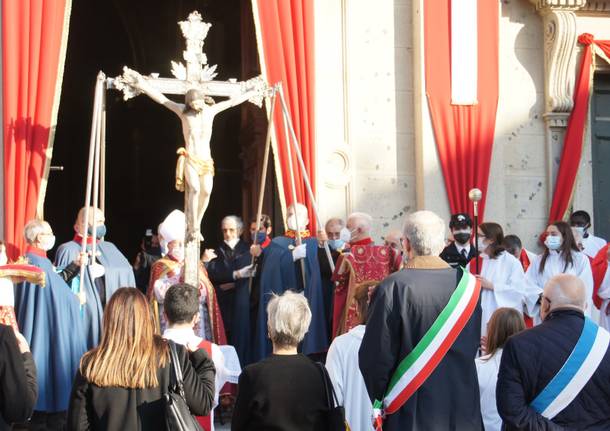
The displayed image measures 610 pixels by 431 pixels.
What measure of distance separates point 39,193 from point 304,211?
233 cm

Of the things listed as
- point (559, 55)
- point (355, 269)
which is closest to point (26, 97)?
point (355, 269)

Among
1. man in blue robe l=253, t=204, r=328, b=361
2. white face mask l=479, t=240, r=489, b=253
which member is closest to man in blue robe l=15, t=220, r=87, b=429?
man in blue robe l=253, t=204, r=328, b=361

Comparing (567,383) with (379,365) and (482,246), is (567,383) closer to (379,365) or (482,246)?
(379,365)

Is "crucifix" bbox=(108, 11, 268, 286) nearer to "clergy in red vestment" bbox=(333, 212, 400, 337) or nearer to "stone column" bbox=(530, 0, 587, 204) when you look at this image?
"clergy in red vestment" bbox=(333, 212, 400, 337)

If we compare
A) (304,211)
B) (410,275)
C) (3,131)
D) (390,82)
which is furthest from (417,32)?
(410,275)

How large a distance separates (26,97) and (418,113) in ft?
12.9

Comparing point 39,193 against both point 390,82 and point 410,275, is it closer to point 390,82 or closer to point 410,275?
point 390,82

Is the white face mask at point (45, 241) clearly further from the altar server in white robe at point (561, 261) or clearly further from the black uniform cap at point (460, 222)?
the altar server in white robe at point (561, 261)

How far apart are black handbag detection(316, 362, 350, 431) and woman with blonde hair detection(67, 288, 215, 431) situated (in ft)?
1.84

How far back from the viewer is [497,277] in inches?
320

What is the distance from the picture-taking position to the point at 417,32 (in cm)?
1016

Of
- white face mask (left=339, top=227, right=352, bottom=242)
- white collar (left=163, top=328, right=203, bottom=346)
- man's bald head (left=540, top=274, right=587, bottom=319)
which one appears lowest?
white collar (left=163, top=328, right=203, bottom=346)

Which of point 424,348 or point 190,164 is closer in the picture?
point 424,348

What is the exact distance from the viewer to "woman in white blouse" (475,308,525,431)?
5.06 meters
